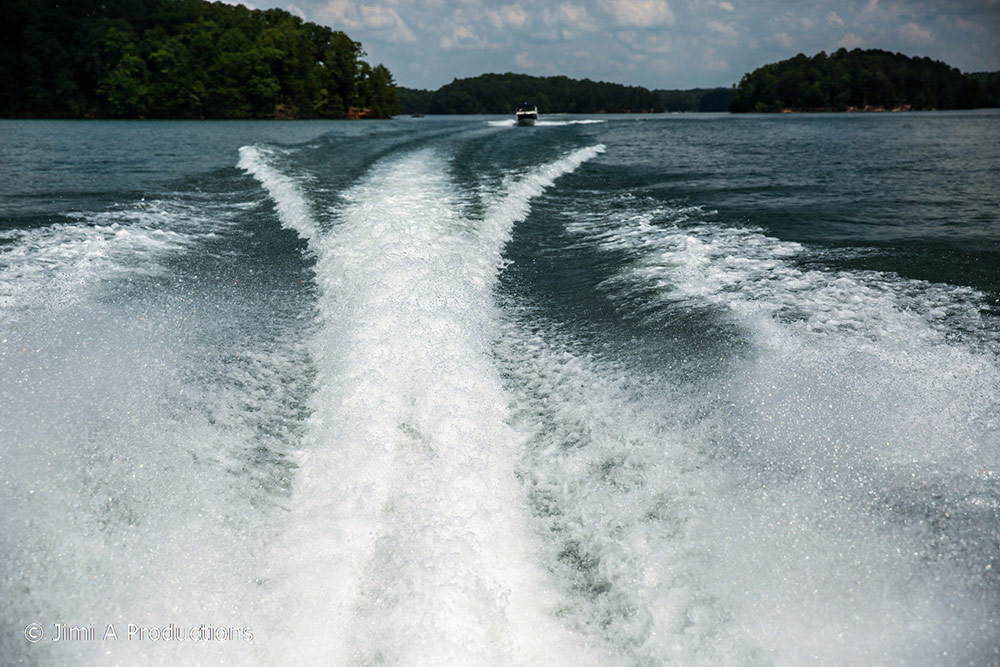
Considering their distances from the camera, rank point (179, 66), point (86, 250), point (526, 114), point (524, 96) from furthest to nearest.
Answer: point (524, 96), point (179, 66), point (526, 114), point (86, 250)

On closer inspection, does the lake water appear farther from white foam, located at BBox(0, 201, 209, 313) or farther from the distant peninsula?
the distant peninsula

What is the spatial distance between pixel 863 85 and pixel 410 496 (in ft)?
328

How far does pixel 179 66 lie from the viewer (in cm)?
5650

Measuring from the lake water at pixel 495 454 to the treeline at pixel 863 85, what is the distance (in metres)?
94.0

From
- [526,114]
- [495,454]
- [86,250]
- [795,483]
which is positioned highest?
[526,114]

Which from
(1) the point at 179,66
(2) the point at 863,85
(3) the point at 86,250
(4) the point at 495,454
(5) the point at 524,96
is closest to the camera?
(4) the point at 495,454

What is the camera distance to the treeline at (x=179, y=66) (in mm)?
55312

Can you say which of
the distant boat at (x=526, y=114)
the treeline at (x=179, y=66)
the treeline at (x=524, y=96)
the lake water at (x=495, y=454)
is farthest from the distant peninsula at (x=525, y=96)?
the lake water at (x=495, y=454)

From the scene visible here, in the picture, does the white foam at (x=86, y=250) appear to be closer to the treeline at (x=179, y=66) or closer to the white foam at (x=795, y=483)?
the white foam at (x=795, y=483)

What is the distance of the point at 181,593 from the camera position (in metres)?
2.07

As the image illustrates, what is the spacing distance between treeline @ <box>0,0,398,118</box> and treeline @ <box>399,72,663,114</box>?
3479 centimetres

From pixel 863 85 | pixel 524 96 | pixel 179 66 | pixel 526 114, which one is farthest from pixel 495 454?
pixel 524 96

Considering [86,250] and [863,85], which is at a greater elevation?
[863,85]

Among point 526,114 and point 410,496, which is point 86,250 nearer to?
point 410,496
